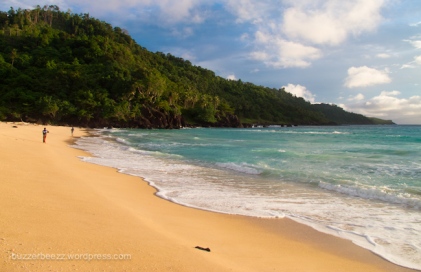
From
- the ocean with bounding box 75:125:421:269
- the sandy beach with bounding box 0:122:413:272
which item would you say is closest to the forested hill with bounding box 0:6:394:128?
the ocean with bounding box 75:125:421:269


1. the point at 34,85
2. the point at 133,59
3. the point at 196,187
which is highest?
the point at 133,59

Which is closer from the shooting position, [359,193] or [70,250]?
[70,250]

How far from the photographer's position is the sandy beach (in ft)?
11.8

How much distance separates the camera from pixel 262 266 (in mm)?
4258

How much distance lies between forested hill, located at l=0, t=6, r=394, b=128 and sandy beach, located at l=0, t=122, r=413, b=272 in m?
65.4

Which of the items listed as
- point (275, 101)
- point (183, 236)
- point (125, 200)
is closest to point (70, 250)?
point (183, 236)

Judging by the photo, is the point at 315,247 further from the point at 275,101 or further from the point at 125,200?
the point at 275,101

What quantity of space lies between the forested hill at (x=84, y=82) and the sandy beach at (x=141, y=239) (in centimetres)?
6545

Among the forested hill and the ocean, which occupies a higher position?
the forested hill

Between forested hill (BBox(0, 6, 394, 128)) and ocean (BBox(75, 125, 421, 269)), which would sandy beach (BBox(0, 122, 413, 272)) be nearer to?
ocean (BBox(75, 125, 421, 269))

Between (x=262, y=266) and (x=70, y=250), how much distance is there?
268 cm

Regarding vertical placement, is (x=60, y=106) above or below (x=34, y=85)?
below

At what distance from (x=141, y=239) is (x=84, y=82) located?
Result: 82185 mm

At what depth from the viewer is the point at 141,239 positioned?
456 centimetres
